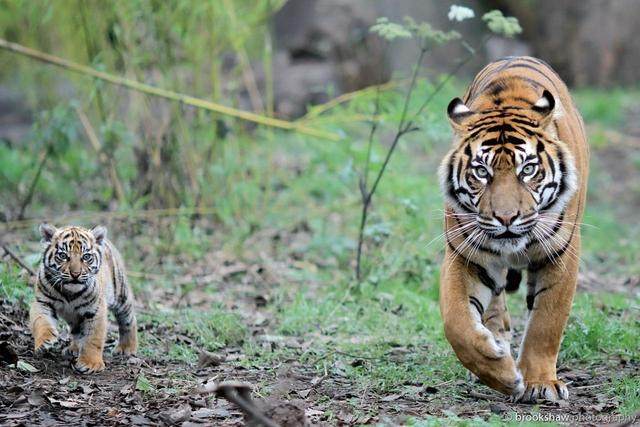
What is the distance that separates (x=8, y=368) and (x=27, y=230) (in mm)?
3203

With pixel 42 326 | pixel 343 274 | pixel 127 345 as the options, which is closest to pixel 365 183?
pixel 343 274

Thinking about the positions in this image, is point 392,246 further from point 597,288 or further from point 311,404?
point 311,404

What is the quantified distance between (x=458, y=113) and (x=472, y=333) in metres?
1.18

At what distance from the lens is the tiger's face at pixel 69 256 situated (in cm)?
519

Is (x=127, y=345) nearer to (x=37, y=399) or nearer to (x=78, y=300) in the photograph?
(x=78, y=300)

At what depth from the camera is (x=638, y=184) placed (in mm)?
12070

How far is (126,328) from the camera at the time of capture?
569 centimetres

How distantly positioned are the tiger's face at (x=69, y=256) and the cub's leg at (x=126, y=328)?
45 cm

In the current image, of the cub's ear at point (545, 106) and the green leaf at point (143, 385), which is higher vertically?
the cub's ear at point (545, 106)

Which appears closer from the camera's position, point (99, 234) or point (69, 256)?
point (69, 256)

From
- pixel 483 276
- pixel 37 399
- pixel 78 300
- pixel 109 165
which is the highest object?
pixel 109 165

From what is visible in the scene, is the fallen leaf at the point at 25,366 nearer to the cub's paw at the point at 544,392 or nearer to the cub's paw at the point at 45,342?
the cub's paw at the point at 45,342

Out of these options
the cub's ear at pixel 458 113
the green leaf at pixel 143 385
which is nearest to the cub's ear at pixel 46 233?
the green leaf at pixel 143 385

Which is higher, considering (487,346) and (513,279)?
(513,279)
